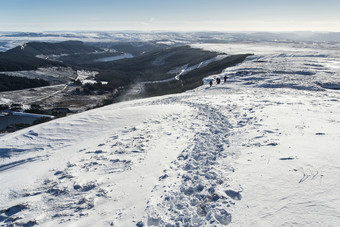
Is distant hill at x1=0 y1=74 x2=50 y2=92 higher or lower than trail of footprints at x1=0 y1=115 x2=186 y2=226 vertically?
lower

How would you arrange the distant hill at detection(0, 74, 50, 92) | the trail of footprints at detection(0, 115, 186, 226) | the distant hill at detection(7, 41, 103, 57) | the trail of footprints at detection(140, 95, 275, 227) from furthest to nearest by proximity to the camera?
the distant hill at detection(7, 41, 103, 57)
the distant hill at detection(0, 74, 50, 92)
the trail of footprints at detection(0, 115, 186, 226)
the trail of footprints at detection(140, 95, 275, 227)

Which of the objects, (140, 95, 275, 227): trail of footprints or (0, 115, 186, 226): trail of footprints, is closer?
(140, 95, 275, 227): trail of footprints

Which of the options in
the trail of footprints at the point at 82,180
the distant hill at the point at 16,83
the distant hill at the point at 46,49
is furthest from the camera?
the distant hill at the point at 46,49

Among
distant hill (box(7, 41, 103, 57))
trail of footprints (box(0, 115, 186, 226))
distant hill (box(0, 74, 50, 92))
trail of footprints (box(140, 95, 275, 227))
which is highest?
distant hill (box(7, 41, 103, 57))

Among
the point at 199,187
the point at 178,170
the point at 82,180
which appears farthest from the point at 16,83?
the point at 199,187

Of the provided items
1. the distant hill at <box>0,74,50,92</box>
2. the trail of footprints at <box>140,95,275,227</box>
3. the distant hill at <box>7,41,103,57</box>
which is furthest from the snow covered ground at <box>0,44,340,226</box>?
the distant hill at <box>7,41,103,57</box>

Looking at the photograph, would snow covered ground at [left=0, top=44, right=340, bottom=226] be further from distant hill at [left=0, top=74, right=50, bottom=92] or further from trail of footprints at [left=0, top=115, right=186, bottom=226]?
distant hill at [left=0, top=74, right=50, bottom=92]

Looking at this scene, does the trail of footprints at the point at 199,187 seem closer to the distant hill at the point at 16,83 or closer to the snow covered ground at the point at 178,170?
the snow covered ground at the point at 178,170

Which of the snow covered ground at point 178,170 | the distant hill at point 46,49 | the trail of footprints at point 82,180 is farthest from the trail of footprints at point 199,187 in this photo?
the distant hill at point 46,49

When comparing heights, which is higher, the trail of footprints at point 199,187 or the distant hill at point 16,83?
the trail of footprints at point 199,187

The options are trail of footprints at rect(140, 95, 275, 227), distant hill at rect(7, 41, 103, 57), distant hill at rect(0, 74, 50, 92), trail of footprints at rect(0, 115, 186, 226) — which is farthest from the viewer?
distant hill at rect(7, 41, 103, 57)

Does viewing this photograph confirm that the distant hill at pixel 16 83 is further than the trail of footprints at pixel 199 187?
Yes
